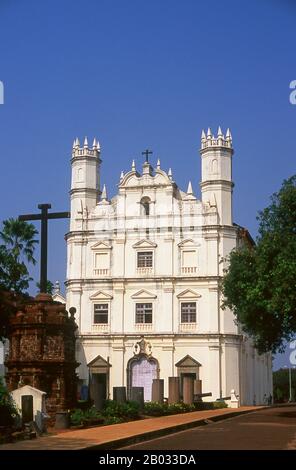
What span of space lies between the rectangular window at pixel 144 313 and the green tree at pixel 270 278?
60.5 ft

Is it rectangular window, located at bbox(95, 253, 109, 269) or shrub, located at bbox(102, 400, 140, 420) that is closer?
shrub, located at bbox(102, 400, 140, 420)

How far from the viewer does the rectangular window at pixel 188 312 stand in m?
46.4

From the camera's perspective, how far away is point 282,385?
80938mm

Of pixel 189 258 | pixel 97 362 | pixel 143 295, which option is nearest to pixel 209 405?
pixel 143 295

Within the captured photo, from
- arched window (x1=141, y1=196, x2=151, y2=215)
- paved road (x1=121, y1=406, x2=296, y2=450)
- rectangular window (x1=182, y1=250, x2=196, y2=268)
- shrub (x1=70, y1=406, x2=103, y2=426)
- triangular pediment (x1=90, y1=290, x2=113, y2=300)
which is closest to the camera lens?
paved road (x1=121, y1=406, x2=296, y2=450)

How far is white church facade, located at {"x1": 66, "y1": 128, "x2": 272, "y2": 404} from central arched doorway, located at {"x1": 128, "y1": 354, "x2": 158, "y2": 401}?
0.21ft

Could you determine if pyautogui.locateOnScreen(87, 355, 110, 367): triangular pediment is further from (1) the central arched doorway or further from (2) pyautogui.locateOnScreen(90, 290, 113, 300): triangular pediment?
(2) pyautogui.locateOnScreen(90, 290, 113, 300): triangular pediment

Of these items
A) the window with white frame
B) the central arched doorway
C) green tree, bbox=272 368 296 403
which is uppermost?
the window with white frame

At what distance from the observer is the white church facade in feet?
150

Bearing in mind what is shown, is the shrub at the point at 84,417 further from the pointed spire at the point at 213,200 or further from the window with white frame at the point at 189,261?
the pointed spire at the point at 213,200

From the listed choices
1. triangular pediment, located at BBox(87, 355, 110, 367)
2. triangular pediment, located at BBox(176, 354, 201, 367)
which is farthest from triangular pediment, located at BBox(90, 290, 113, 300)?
triangular pediment, located at BBox(176, 354, 201, 367)

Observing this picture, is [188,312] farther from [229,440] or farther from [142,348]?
[229,440]
